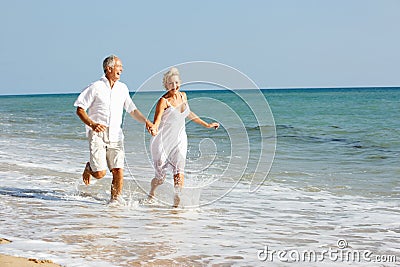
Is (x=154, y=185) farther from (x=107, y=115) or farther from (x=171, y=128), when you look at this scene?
(x=107, y=115)

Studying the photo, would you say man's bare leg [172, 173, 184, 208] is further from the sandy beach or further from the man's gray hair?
the sandy beach

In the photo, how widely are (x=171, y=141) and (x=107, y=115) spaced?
82 centimetres

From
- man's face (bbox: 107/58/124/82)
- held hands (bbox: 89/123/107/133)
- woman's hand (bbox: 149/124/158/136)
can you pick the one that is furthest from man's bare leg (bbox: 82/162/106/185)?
man's face (bbox: 107/58/124/82)

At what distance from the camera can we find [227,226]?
649 cm

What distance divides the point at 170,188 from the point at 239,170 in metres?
3.05

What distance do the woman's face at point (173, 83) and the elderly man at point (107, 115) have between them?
0.47 m

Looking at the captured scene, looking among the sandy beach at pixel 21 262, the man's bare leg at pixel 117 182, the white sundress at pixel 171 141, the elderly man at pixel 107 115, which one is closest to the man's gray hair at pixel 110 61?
the elderly man at pixel 107 115

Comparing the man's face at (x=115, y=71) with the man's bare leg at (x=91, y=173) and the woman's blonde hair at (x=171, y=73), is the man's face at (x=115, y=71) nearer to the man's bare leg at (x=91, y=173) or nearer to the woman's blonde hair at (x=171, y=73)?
the woman's blonde hair at (x=171, y=73)

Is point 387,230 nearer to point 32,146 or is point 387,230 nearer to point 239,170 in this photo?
point 239,170

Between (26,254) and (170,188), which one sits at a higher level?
(170,188)

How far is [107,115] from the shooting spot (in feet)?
23.7

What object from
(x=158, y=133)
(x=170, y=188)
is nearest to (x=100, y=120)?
(x=158, y=133)

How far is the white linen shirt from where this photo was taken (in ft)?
23.4

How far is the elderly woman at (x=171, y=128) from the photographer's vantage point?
721 cm
